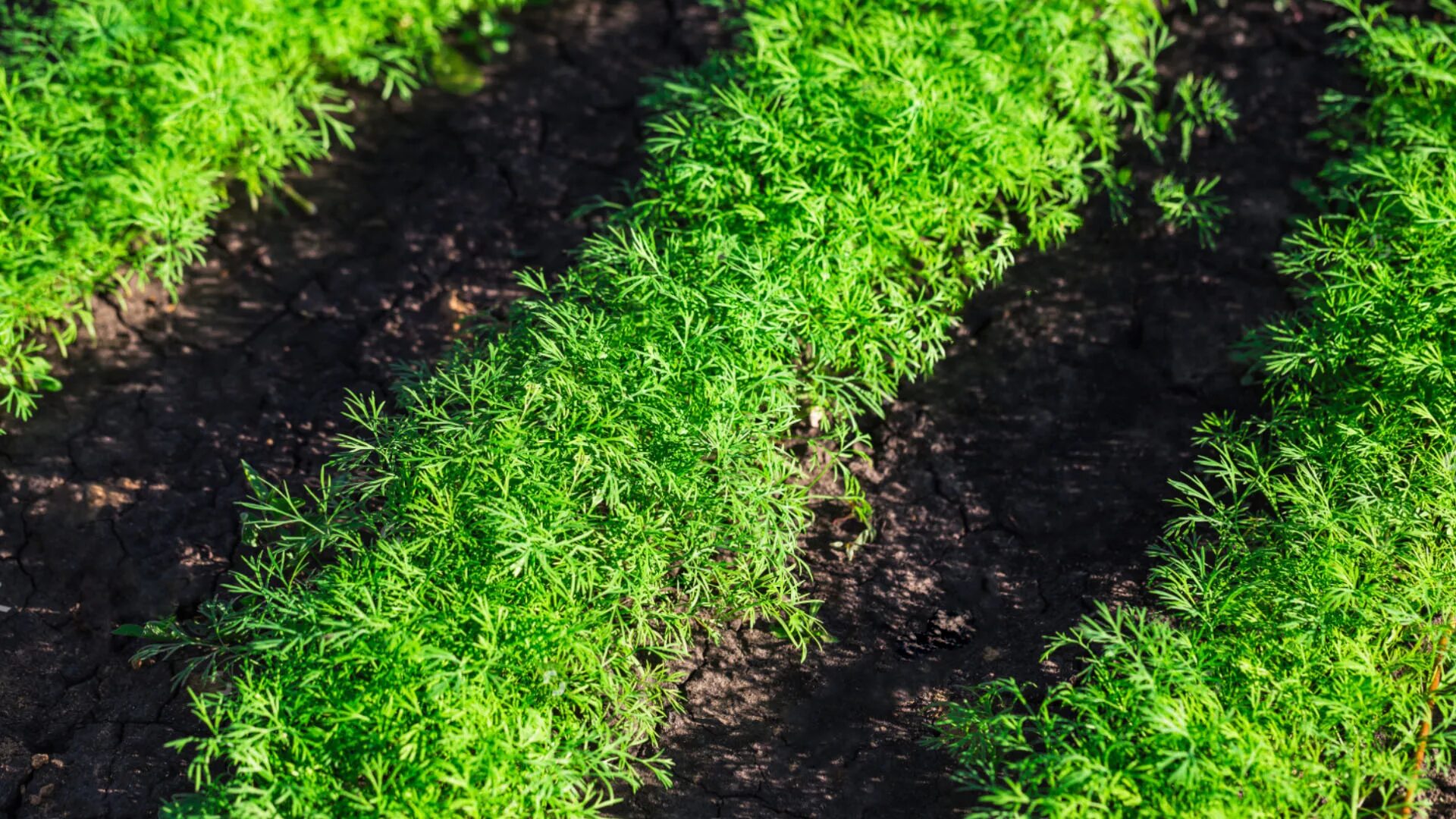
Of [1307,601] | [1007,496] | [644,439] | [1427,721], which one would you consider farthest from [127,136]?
[1427,721]

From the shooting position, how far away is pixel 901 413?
4.27m

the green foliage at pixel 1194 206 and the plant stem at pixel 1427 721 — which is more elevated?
the green foliage at pixel 1194 206

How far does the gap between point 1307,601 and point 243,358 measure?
3.56 metres

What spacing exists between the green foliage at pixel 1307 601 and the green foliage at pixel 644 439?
2.87ft

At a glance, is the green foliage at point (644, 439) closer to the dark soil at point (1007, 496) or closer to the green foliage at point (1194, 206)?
the dark soil at point (1007, 496)

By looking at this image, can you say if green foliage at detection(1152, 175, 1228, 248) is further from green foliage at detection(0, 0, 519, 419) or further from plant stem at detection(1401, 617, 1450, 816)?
green foliage at detection(0, 0, 519, 419)

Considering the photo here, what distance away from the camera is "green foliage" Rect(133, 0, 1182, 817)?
301 centimetres

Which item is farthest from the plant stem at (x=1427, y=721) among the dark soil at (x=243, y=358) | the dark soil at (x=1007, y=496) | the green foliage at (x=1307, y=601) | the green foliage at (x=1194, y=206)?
the dark soil at (x=243, y=358)

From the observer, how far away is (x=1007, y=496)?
4086mm

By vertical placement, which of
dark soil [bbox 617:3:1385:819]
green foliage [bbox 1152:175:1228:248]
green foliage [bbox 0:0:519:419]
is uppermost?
green foliage [bbox 0:0:519:419]

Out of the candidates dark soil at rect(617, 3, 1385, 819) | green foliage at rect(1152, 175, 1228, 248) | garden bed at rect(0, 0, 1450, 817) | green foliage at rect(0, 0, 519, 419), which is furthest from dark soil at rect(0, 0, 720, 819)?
green foliage at rect(1152, 175, 1228, 248)

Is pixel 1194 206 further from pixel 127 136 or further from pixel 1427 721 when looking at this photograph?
pixel 127 136

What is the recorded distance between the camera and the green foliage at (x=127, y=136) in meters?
4.12

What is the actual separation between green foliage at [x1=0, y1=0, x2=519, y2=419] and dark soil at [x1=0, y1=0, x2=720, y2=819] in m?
0.21
